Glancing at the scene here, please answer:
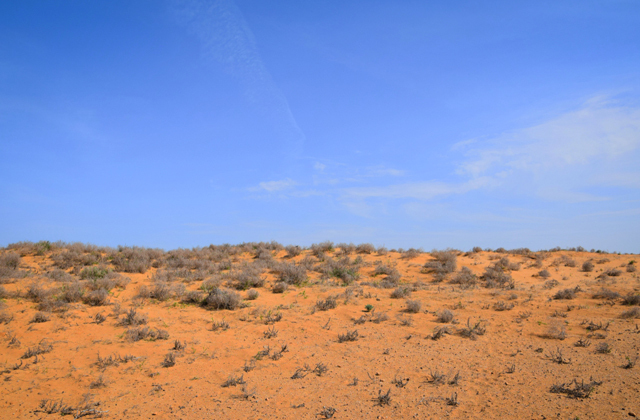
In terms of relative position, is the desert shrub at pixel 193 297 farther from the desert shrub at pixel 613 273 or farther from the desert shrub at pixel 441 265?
the desert shrub at pixel 613 273

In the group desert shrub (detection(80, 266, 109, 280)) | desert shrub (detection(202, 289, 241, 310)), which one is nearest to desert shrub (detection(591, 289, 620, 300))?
desert shrub (detection(202, 289, 241, 310))

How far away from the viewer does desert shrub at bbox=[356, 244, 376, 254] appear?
20484mm

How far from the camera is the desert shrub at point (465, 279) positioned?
14.8 m

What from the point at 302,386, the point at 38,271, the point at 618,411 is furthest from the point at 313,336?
the point at 38,271

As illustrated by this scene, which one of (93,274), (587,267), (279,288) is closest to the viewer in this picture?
(93,274)

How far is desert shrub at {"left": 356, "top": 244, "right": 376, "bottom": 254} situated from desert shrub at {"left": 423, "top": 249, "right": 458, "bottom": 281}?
3481 mm

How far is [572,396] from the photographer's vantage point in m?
5.83

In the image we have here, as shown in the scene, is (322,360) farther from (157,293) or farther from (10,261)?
(10,261)

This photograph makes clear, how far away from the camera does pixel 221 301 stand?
1101cm

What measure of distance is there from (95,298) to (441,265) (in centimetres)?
1462

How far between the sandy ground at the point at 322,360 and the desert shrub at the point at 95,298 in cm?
37

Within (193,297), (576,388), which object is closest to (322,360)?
(576,388)

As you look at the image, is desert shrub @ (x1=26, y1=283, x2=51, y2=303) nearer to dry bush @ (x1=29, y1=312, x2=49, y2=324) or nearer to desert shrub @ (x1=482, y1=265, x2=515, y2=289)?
dry bush @ (x1=29, y1=312, x2=49, y2=324)

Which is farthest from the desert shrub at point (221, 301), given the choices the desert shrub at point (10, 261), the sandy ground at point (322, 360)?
the desert shrub at point (10, 261)
